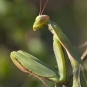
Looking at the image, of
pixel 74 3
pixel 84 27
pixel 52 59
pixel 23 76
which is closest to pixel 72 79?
pixel 52 59

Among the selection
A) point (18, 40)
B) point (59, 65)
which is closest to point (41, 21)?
point (59, 65)

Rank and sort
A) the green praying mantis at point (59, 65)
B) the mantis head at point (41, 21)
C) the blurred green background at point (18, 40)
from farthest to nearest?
1. the blurred green background at point (18, 40)
2. the mantis head at point (41, 21)
3. the green praying mantis at point (59, 65)

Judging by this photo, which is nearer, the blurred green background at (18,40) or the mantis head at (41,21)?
the mantis head at (41,21)

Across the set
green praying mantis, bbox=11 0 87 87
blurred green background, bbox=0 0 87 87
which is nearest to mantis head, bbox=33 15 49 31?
green praying mantis, bbox=11 0 87 87

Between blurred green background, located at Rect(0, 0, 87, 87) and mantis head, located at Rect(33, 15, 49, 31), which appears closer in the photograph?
mantis head, located at Rect(33, 15, 49, 31)

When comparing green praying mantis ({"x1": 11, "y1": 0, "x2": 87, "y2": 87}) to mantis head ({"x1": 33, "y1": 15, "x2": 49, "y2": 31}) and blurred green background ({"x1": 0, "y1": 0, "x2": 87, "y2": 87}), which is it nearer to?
mantis head ({"x1": 33, "y1": 15, "x2": 49, "y2": 31})

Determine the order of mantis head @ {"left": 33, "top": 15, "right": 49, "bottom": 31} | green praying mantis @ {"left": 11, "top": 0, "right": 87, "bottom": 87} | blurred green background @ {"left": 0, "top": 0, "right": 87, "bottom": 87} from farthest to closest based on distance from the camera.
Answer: blurred green background @ {"left": 0, "top": 0, "right": 87, "bottom": 87} → mantis head @ {"left": 33, "top": 15, "right": 49, "bottom": 31} → green praying mantis @ {"left": 11, "top": 0, "right": 87, "bottom": 87}

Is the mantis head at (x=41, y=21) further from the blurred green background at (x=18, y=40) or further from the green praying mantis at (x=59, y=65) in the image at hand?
the blurred green background at (x=18, y=40)

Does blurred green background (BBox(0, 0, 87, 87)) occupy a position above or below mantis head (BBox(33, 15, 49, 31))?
below

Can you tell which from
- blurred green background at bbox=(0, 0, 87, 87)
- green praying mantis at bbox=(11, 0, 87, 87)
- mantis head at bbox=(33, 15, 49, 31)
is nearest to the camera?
green praying mantis at bbox=(11, 0, 87, 87)

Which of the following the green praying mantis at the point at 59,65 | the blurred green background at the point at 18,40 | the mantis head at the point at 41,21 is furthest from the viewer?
the blurred green background at the point at 18,40

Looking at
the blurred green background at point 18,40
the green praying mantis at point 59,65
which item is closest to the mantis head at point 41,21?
the green praying mantis at point 59,65

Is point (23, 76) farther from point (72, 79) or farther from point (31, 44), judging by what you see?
point (72, 79)
